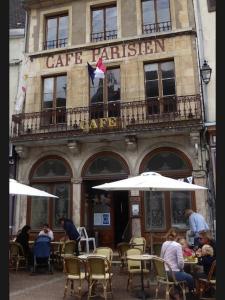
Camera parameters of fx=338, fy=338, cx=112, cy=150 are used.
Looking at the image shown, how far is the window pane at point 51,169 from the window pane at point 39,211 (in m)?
0.50

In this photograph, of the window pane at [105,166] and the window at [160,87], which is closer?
the window at [160,87]

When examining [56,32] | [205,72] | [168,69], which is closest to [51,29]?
[56,32]

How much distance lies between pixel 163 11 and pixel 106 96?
13.9 feet

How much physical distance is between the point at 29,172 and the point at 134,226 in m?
4.96

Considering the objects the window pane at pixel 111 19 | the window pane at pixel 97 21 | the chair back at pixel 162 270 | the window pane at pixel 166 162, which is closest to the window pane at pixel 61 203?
the window pane at pixel 166 162

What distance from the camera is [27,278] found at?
29.0ft

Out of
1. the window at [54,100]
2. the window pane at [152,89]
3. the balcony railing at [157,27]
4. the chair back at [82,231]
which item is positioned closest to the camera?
the chair back at [82,231]

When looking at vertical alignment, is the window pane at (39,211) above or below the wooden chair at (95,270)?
above

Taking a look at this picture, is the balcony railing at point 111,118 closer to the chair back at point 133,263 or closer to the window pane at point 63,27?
the window pane at point 63,27

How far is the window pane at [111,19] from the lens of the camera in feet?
47.4

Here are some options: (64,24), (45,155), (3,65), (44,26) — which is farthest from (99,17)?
(3,65)

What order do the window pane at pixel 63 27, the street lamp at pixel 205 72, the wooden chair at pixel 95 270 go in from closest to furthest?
the wooden chair at pixel 95 270 → the street lamp at pixel 205 72 → the window pane at pixel 63 27

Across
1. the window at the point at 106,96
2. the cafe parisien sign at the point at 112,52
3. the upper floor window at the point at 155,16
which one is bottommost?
the window at the point at 106,96

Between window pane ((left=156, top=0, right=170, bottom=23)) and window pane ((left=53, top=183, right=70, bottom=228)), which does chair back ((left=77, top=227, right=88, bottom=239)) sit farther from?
window pane ((left=156, top=0, right=170, bottom=23))
